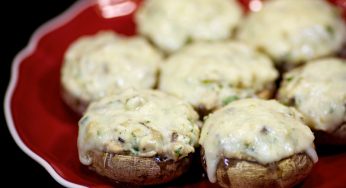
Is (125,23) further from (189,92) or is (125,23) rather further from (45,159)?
(45,159)

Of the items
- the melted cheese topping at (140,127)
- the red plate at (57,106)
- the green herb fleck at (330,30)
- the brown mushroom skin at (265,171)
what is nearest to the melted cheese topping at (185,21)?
the red plate at (57,106)

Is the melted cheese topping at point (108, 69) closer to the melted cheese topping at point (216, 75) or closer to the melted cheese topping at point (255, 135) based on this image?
the melted cheese topping at point (216, 75)

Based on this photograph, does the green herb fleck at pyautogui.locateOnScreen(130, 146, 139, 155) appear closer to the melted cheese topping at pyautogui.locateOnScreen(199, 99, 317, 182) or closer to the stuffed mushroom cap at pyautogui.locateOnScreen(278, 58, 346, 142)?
the melted cheese topping at pyautogui.locateOnScreen(199, 99, 317, 182)

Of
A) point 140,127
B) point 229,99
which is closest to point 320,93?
point 229,99

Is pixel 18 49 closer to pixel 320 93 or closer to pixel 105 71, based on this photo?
pixel 105 71

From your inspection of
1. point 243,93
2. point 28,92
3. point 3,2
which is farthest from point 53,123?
point 3,2

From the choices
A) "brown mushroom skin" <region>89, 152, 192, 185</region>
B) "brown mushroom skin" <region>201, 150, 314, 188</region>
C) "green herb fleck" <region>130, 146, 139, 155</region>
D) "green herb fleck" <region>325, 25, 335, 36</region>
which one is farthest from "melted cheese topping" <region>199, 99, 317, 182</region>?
"green herb fleck" <region>325, 25, 335, 36</region>
